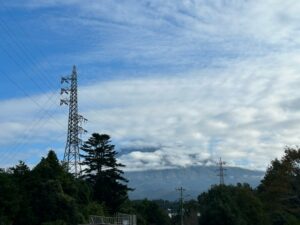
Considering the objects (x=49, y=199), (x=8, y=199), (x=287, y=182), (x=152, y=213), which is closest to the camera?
(x=8, y=199)

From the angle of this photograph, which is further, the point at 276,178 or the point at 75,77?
the point at 75,77

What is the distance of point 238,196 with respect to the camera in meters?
102

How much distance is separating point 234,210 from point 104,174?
33294mm

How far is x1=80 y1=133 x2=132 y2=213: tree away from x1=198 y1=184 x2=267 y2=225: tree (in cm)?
2808

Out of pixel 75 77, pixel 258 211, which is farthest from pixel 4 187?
pixel 258 211

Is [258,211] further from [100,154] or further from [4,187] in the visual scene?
[4,187]

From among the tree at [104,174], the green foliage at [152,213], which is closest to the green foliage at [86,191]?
the tree at [104,174]

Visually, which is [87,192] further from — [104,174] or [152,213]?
[152,213]

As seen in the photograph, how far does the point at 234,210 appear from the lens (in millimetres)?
98375

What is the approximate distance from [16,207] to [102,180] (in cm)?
2862

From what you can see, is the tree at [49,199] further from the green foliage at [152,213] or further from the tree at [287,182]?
the green foliage at [152,213]

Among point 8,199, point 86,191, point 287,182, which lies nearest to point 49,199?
point 8,199

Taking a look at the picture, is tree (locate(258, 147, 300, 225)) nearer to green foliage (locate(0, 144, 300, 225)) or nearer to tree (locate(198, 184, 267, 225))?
green foliage (locate(0, 144, 300, 225))

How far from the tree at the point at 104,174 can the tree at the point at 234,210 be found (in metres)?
28.1
